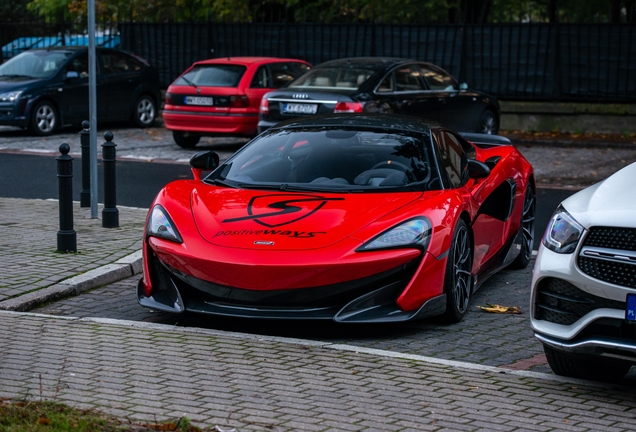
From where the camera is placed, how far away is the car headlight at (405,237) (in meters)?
5.98

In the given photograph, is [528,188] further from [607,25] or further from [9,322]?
[607,25]

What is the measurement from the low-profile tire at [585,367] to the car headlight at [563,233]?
1.84 feet

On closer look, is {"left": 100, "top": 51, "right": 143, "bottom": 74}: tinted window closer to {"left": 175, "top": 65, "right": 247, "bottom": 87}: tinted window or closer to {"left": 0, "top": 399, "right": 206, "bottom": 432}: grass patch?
{"left": 175, "top": 65, "right": 247, "bottom": 87}: tinted window

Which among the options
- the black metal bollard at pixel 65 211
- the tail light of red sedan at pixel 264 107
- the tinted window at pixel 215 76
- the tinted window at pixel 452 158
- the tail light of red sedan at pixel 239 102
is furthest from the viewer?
the tinted window at pixel 215 76

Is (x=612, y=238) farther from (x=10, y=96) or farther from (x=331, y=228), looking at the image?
(x=10, y=96)

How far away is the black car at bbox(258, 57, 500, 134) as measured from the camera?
49.3 feet

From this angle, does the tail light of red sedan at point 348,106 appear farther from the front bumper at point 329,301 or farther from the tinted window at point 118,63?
the front bumper at point 329,301

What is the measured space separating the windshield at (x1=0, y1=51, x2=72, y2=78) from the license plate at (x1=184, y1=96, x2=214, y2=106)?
3.60 metres

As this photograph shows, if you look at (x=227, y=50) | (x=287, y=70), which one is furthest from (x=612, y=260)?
(x=227, y=50)

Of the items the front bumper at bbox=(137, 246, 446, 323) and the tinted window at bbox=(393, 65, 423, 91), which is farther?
the tinted window at bbox=(393, 65, 423, 91)

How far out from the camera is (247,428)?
4.28m

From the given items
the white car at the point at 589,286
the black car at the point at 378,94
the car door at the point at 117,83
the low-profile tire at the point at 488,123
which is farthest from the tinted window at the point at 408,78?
the white car at the point at 589,286

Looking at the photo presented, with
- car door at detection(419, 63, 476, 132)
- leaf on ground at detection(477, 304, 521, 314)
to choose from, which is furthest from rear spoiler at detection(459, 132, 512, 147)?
car door at detection(419, 63, 476, 132)

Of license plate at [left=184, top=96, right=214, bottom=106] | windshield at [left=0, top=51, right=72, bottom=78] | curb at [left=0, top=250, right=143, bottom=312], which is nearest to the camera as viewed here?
Answer: curb at [left=0, top=250, right=143, bottom=312]
